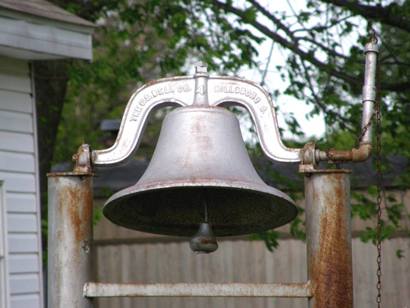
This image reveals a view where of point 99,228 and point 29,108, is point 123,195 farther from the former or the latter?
point 99,228

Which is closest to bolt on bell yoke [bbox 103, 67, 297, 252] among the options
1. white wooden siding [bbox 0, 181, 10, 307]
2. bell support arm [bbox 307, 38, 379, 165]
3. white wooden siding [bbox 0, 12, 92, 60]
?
bell support arm [bbox 307, 38, 379, 165]

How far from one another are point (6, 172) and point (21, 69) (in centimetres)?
85

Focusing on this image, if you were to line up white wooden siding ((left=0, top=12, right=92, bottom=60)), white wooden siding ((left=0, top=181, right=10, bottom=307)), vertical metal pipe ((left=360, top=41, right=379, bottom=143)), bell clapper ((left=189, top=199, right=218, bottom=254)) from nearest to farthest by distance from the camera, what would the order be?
bell clapper ((left=189, top=199, right=218, bottom=254))
vertical metal pipe ((left=360, top=41, right=379, bottom=143))
white wooden siding ((left=0, top=12, right=92, bottom=60))
white wooden siding ((left=0, top=181, right=10, bottom=307))

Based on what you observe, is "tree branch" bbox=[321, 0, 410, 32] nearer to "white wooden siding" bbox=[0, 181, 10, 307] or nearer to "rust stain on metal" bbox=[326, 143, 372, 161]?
"white wooden siding" bbox=[0, 181, 10, 307]

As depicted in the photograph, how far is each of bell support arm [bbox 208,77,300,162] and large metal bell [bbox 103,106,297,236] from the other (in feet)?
0.29

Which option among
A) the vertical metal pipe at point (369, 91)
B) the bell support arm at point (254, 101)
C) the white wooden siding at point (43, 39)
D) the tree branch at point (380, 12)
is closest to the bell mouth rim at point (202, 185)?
the bell support arm at point (254, 101)

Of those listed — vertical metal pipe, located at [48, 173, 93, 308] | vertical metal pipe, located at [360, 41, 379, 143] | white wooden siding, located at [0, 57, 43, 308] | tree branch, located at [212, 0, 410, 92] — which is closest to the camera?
vertical metal pipe, located at [48, 173, 93, 308]

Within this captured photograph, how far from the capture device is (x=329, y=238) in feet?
19.8

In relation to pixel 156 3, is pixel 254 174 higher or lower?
lower

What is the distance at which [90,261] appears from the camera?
20.7ft

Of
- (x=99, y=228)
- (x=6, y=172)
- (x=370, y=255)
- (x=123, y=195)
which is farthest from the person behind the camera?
(x=99, y=228)

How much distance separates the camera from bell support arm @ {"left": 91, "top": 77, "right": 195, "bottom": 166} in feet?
20.7

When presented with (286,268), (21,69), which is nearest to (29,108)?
(21,69)

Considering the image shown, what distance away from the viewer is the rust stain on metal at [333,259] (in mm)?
5973
